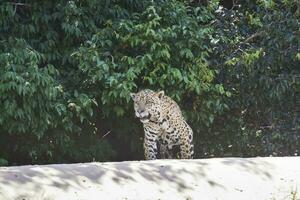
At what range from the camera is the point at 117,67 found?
950 cm

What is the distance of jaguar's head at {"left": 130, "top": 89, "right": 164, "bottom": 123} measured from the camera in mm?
9156

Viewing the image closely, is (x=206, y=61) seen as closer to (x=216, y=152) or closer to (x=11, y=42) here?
(x=216, y=152)

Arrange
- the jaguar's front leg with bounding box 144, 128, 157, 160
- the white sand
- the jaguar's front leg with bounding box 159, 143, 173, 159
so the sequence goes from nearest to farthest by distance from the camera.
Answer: the white sand, the jaguar's front leg with bounding box 144, 128, 157, 160, the jaguar's front leg with bounding box 159, 143, 173, 159

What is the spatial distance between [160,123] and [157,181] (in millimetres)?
3337

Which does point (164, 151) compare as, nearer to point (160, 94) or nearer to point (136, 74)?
point (160, 94)

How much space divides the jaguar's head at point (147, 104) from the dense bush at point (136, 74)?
0.61ft

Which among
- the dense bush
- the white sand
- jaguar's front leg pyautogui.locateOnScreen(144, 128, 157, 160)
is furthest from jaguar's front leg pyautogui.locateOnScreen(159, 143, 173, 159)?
the white sand

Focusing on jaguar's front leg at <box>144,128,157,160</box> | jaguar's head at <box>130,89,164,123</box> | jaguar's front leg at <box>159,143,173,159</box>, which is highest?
jaguar's head at <box>130,89,164,123</box>

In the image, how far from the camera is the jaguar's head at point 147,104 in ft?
30.0

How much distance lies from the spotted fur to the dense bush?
29cm

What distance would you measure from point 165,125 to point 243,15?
289 cm

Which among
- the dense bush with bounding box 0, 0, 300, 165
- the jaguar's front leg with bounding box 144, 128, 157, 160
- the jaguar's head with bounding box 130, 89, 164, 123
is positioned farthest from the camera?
the jaguar's front leg with bounding box 144, 128, 157, 160

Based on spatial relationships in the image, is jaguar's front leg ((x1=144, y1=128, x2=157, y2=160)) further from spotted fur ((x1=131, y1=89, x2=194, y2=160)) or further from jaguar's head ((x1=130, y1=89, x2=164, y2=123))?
jaguar's head ((x1=130, y1=89, x2=164, y2=123))

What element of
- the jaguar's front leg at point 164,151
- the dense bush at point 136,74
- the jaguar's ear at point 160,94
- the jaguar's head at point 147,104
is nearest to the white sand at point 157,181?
the jaguar's head at point 147,104
